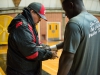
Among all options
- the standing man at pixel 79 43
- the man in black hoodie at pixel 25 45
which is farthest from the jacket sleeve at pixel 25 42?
the standing man at pixel 79 43

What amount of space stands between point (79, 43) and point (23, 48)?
0.74 m

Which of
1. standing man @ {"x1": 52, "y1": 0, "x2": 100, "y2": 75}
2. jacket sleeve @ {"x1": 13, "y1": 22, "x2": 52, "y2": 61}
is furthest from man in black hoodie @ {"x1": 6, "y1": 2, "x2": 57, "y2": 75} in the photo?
standing man @ {"x1": 52, "y1": 0, "x2": 100, "y2": 75}

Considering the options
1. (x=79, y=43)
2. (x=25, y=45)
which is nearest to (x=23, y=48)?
(x=25, y=45)

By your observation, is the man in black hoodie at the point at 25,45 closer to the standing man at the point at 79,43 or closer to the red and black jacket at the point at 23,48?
the red and black jacket at the point at 23,48

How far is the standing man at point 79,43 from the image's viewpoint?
4.44 ft

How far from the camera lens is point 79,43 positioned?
4.61 ft

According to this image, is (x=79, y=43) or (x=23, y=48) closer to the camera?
(x=79, y=43)

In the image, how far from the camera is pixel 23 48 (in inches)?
75.4

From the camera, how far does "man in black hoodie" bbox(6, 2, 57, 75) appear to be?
191 centimetres

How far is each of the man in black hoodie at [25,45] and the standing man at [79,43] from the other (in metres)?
0.58

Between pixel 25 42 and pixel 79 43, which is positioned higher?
pixel 79 43

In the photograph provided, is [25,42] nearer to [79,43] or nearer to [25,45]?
[25,45]

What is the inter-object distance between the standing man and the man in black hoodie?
584 millimetres

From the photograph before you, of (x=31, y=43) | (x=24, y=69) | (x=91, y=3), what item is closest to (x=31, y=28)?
(x=31, y=43)
